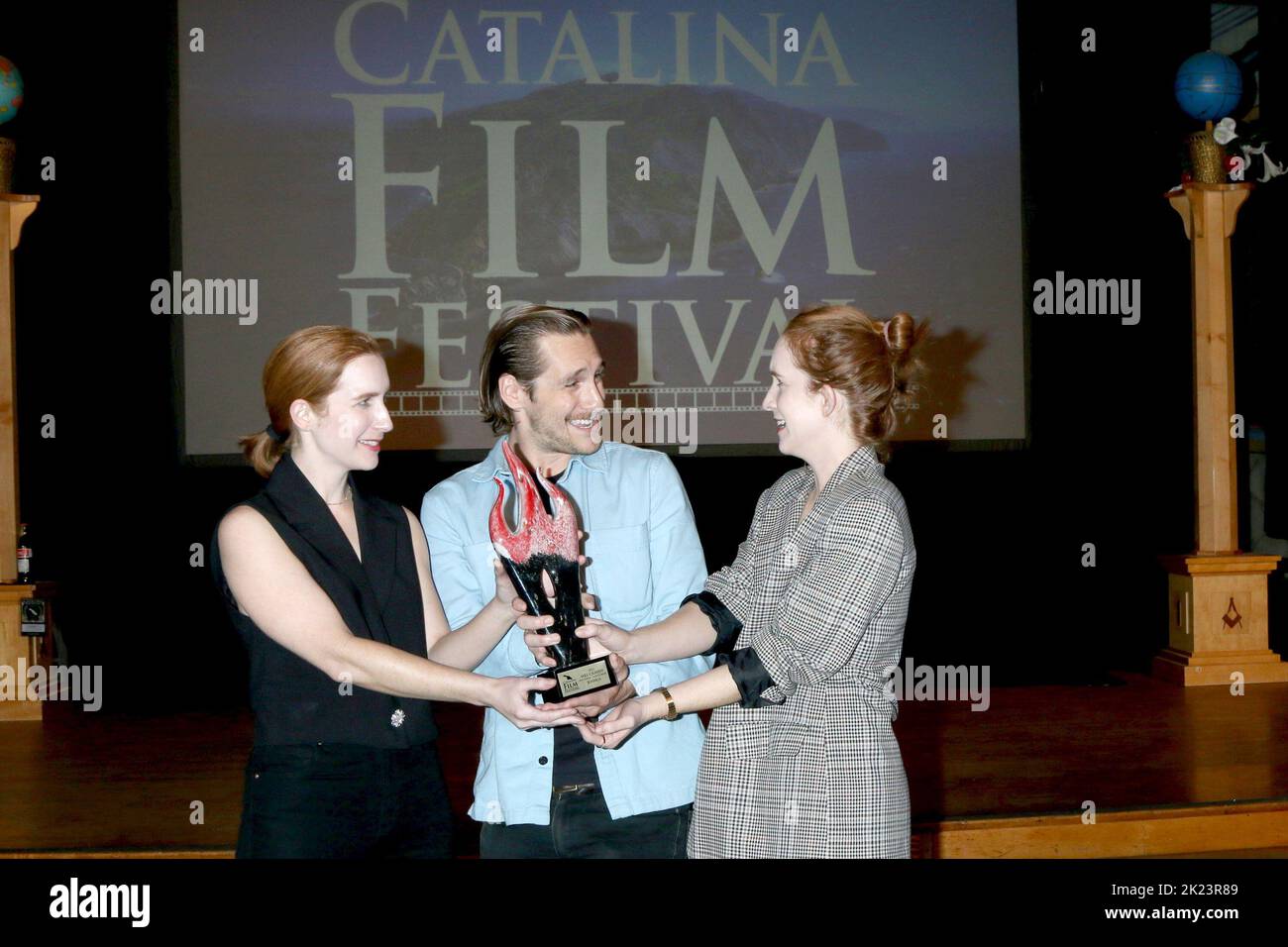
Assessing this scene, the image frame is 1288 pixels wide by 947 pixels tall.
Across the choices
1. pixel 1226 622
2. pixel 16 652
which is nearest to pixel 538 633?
pixel 16 652

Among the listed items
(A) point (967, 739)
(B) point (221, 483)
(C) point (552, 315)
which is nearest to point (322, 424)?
(C) point (552, 315)

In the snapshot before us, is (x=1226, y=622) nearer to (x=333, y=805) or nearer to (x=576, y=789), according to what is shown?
(x=576, y=789)

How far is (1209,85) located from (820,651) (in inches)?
181

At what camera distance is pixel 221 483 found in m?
5.29

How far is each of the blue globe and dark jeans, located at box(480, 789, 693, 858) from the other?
4.64 metres

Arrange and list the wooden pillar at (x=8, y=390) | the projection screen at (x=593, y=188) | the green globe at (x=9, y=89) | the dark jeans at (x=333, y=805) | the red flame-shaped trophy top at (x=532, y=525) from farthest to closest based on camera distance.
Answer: the projection screen at (x=593, y=188) < the wooden pillar at (x=8, y=390) < the green globe at (x=9, y=89) < the red flame-shaped trophy top at (x=532, y=525) < the dark jeans at (x=333, y=805)

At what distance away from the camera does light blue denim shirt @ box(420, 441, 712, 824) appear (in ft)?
6.27

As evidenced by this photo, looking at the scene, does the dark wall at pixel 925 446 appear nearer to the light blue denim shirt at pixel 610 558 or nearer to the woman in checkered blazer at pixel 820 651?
the light blue denim shirt at pixel 610 558

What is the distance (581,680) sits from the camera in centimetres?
173

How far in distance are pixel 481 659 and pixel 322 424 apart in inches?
16.4

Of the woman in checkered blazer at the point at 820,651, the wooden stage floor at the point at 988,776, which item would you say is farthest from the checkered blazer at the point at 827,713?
the wooden stage floor at the point at 988,776

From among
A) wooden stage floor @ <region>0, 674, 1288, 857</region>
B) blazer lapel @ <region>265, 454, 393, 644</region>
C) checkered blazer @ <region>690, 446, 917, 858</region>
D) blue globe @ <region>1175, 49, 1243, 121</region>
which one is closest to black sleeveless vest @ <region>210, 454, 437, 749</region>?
blazer lapel @ <region>265, 454, 393, 644</region>

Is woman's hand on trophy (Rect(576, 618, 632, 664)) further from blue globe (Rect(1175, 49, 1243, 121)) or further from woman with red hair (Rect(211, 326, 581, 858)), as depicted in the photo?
blue globe (Rect(1175, 49, 1243, 121))

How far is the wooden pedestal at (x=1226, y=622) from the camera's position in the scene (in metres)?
5.34
